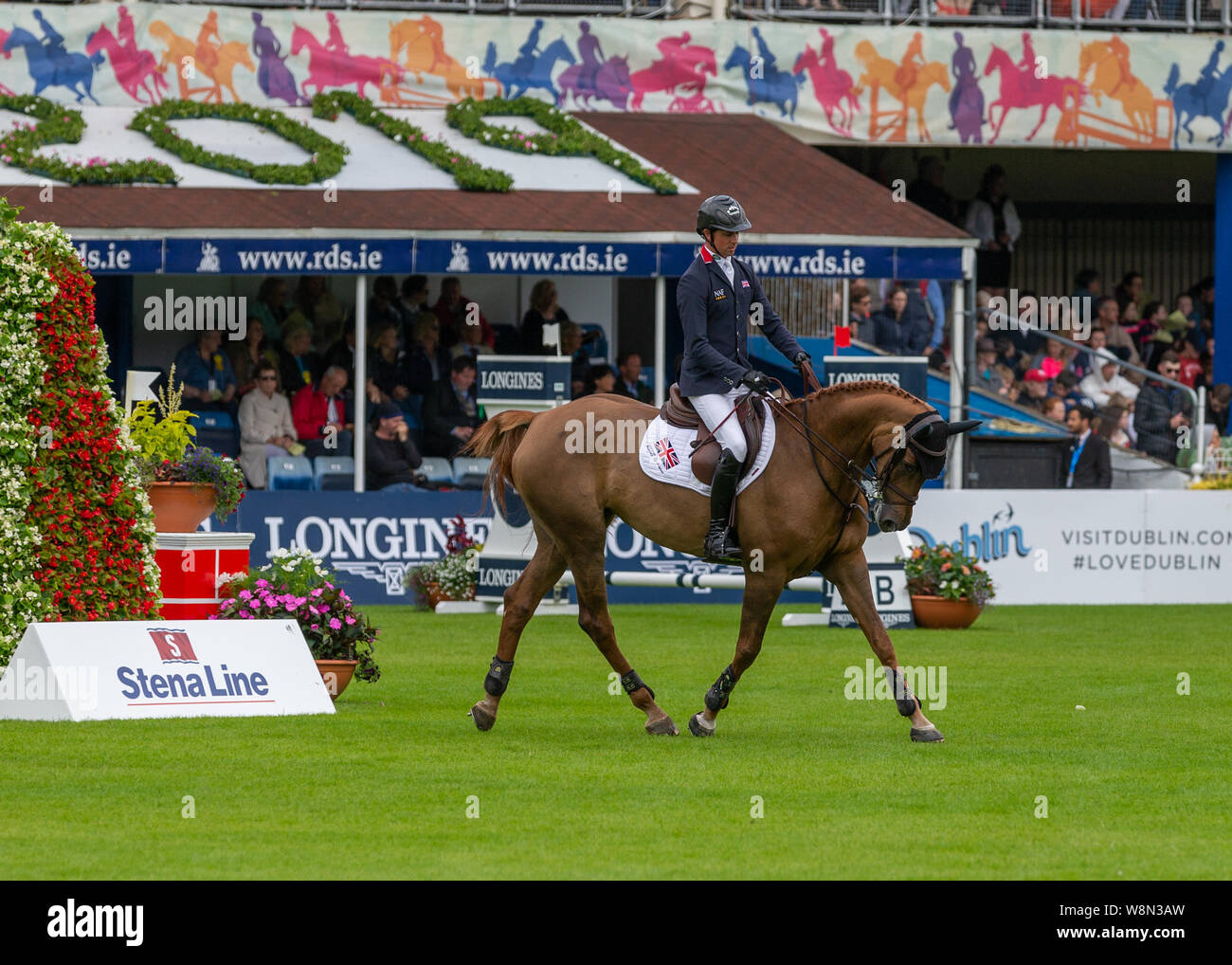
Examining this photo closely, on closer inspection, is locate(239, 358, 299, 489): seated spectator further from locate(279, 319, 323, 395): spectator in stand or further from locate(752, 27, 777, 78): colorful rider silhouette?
locate(752, 27, 777, 78): colorful rider silhouette

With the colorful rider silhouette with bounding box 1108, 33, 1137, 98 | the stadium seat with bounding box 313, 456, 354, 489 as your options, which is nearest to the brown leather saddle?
the stadium seat with bounding box 313, 456, 354, 489

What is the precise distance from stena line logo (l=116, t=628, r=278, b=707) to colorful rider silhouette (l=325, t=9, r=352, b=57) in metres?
18.1

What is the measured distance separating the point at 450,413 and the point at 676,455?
42.8 feet

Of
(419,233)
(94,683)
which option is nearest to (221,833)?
(94,683)

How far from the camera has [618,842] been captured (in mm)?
8484

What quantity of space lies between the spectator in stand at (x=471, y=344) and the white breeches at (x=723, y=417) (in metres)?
13.9

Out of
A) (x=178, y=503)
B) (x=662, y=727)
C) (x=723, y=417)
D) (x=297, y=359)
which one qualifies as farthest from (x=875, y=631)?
(x=297, y=359)

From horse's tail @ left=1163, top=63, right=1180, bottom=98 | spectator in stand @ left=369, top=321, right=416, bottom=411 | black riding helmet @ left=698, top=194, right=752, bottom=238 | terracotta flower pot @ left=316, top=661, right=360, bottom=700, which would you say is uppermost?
black riding helmet @ left=698, top=194, right=752, bottom=238

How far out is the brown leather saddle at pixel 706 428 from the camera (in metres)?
12.2

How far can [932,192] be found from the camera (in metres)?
31.1

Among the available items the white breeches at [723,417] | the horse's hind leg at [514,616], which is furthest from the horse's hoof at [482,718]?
the white breeches at [723,417]

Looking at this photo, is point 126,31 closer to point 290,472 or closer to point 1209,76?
point 290,472

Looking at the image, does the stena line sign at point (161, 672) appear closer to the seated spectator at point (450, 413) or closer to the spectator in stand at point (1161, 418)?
the seated spectator at point (450, 413)

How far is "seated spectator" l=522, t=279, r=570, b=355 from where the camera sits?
1024 inches
